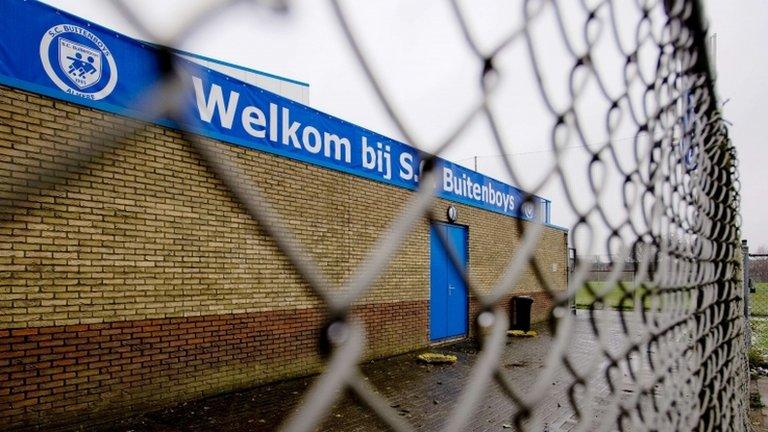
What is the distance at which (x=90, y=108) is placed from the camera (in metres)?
5.17

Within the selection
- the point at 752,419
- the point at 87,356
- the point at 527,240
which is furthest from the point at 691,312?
the point at 87,356

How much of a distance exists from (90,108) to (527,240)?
5.66m

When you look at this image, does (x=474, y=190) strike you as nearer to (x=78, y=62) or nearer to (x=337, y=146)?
(x=337, y=146)

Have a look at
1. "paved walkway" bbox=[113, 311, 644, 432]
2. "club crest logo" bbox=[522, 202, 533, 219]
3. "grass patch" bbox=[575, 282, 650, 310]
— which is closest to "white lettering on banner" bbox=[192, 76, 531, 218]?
"paved walkway" bbox=[113, 311, 644, 432]

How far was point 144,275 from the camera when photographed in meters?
5.66

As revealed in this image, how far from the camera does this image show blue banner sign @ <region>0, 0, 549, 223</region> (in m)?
4.69

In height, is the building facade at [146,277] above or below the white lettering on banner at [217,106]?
below

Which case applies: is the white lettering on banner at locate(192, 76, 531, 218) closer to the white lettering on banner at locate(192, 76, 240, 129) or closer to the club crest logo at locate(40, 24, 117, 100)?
the white lettering on banner at locate(192, 76, 240, 129)

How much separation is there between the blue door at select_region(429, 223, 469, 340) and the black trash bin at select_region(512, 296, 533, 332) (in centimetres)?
242

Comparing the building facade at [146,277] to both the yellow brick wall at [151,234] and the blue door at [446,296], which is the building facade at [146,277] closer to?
the yellow brick wall at [151,234]

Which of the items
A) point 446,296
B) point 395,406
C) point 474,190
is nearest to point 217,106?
point 395,406

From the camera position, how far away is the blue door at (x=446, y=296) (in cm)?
1084

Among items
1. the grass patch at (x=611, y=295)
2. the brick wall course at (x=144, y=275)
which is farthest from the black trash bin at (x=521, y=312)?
the grass patch at (x=611, y=295)

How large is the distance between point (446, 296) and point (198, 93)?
7337mm
